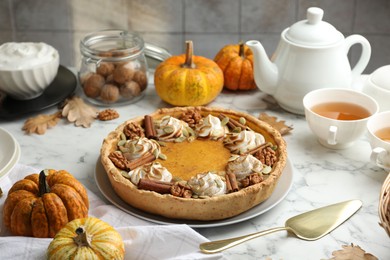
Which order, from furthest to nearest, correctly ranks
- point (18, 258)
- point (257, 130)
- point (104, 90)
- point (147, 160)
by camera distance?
1. point (104, 90)
2. point (257, 130)
3. point (147, 160)
4. point (18, 258)

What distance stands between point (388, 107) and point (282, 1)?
1.35m

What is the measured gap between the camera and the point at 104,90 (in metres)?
1.78

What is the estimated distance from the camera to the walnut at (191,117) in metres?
1.60

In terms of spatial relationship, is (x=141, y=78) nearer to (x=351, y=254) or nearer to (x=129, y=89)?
(x=129, y=89)

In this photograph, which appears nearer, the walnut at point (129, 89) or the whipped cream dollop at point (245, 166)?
the whipped cream dollop at point (245, 166)

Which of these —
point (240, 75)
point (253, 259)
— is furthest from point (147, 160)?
point (240, 75)

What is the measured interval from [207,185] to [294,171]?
12.0 inches

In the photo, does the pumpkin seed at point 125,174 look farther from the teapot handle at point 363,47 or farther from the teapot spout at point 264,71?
the teapot handle at point 363,47

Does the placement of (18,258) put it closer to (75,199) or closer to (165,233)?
(75,199)

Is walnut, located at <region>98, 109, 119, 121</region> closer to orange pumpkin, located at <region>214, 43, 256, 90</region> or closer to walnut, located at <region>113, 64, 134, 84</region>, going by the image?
walnut, located at <region>113, 64, 134, 84</region>

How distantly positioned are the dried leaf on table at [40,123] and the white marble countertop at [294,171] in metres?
0.02

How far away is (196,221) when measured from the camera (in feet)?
4.29

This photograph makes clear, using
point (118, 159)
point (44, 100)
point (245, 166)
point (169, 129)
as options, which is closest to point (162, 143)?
point (169, 129)

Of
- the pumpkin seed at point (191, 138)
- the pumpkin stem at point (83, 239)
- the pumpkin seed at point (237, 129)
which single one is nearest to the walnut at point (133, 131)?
the pumpkin seed at point (191, 138)
